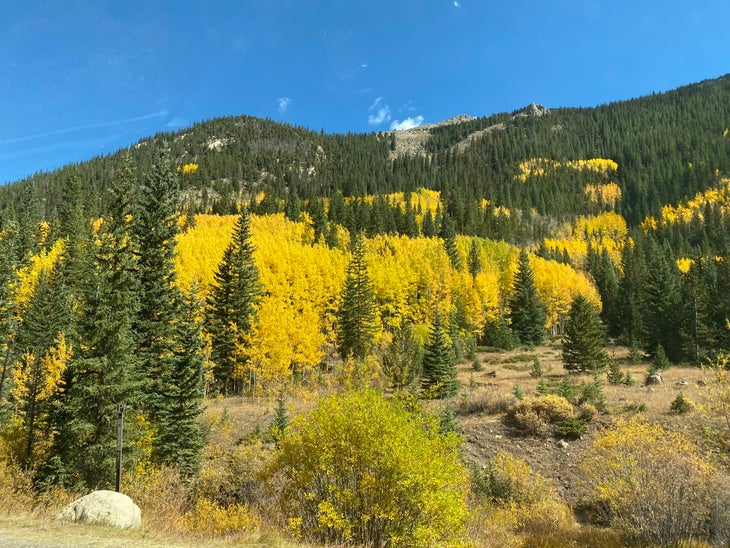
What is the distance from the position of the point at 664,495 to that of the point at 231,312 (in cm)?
4022

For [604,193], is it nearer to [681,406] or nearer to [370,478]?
[681,406]

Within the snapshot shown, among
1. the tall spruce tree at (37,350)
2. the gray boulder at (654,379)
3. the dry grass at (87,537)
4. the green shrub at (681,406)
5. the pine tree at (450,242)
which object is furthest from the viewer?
the pine tree at (450,242)

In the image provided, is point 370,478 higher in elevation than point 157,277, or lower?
lower

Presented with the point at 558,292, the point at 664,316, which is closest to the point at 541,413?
the point at 664,316

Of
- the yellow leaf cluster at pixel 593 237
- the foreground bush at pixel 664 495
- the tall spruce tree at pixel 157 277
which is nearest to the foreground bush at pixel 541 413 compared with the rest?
the foreground bush at pixel 664 495

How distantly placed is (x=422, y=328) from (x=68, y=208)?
6921 cm

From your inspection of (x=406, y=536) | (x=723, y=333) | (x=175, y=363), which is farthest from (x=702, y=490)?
(x=723, y=333)

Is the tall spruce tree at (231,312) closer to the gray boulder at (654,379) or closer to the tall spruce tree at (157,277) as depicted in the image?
the tall spruce tree at (157,277)

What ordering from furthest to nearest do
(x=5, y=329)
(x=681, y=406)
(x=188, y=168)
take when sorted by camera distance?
(x=188, y=168) → (x=5, y=329) → (x=681, y=406)

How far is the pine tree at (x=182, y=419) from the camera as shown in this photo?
2294 centimetres

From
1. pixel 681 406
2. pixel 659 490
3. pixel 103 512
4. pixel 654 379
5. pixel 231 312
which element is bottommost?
pixel 659 490

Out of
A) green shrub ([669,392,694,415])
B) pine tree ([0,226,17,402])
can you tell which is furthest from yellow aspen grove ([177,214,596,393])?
green shrub ([669,392,694,415])

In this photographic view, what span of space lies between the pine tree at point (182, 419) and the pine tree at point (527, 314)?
57.6m

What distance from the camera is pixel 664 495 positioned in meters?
14.2
